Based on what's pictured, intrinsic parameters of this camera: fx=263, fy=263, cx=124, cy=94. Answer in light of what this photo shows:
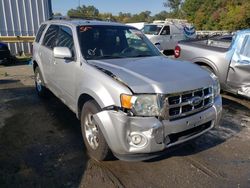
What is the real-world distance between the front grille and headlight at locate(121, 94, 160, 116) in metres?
0.12

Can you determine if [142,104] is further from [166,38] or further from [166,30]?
[166,30]

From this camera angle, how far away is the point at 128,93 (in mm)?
2865

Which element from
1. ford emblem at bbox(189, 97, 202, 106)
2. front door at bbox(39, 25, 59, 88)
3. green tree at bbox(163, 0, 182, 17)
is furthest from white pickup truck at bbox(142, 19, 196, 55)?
Answer: green tree at bbox(163, 0, 182, 17)

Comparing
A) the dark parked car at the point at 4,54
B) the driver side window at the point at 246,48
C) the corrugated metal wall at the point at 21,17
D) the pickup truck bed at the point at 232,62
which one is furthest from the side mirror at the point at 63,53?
the corrugated metal wall at the point at 21,17

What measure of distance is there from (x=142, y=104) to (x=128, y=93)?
0.20 metres

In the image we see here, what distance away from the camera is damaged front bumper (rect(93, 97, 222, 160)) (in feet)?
9.27

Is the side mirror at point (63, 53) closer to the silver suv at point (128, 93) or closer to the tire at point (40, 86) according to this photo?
the silver suv at point (128, 93)

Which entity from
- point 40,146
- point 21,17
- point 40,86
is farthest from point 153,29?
point 40,146

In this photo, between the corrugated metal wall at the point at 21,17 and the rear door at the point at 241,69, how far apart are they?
1112 centimetres

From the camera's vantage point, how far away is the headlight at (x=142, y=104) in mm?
2861

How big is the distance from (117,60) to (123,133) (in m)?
1.36

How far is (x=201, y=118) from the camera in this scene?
10.7 ft

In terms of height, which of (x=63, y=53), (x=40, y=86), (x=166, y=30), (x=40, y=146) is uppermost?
(x=63, y=53)

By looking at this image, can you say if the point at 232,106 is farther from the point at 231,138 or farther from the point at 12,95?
the point at 12,95
